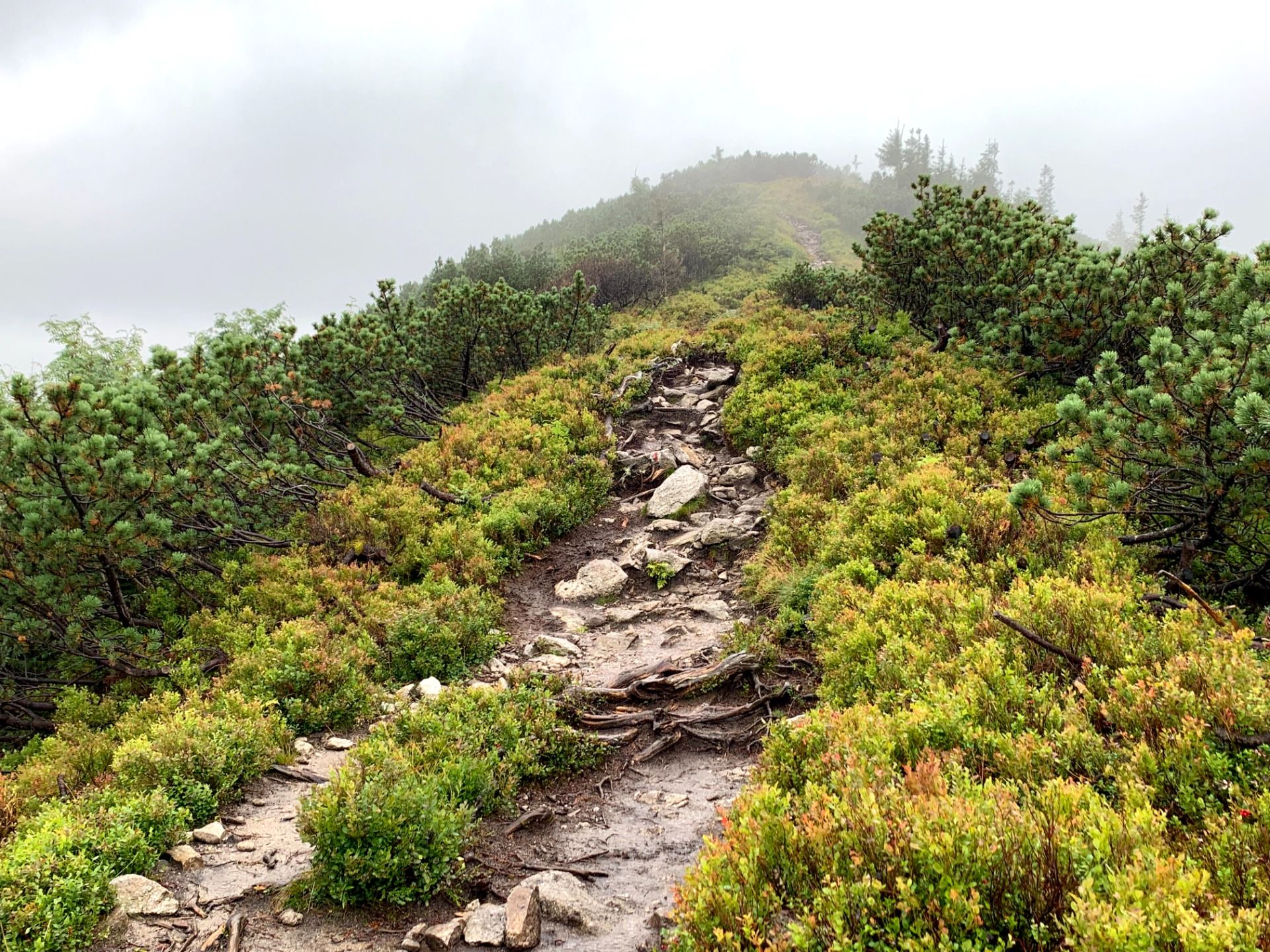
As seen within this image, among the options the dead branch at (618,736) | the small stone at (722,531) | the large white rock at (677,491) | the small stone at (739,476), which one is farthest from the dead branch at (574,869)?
the small stone at (739,476)

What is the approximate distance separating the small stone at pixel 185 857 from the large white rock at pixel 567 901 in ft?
8.01

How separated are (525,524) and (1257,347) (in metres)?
10.4

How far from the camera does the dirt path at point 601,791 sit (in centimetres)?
396

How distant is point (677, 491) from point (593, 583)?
3.26m

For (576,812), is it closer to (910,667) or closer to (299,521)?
(910,667)

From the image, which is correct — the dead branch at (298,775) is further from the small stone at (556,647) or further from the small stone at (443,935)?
the small stone at (556,647)

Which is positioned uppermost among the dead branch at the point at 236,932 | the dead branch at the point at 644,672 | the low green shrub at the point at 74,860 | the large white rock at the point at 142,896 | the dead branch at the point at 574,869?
the low green shrub at the point at 74,860

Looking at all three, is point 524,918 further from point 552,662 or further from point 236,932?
point 552,662

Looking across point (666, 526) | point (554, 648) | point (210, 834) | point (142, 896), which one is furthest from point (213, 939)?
point (666, 526)

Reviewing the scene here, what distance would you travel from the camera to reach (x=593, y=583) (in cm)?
1092

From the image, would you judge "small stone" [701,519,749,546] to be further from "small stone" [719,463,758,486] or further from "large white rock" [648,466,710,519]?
"small stone" [719,463,758,486]

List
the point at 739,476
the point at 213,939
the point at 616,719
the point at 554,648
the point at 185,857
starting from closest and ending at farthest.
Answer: the point at 213,939 < the point at 185,857 < the point at 616,719 < the point at 554,648 < the point at 739,476

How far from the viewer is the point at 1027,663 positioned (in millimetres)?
5059

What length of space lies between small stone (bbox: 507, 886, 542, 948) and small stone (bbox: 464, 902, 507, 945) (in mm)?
52
